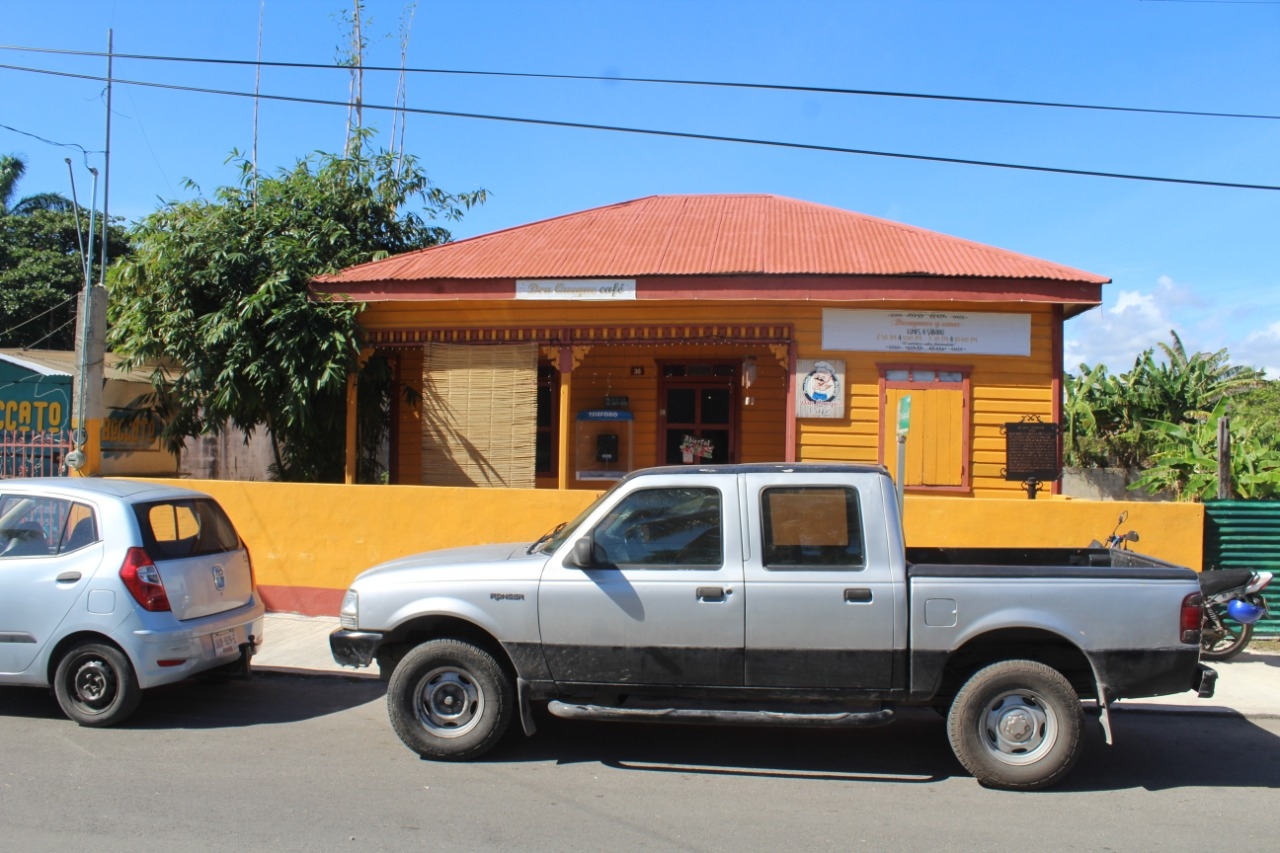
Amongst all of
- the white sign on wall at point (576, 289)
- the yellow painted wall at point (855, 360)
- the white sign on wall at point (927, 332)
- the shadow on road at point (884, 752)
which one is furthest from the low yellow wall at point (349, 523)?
the white sign on wall at point (927, 332)

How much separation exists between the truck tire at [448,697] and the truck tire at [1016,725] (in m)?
2.59

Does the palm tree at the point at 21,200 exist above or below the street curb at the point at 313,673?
above

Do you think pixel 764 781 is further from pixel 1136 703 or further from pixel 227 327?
pixel 227 327

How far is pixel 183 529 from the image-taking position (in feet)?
22.4

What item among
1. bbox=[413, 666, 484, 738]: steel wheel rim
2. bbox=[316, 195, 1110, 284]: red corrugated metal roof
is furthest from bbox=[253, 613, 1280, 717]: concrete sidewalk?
bbox=[316, 195, 1110, 284]: red corrugated metal roof

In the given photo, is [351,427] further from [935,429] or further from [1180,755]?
[1180,755]

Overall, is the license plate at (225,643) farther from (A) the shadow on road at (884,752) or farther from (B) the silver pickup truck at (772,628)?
(A) the shadow on road at (884,752)

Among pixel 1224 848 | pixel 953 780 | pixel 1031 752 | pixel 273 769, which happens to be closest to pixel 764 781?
pixel 953 780

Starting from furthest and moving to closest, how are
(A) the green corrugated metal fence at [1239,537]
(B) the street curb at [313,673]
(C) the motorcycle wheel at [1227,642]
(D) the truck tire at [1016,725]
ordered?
(A) the green corrugated metal fence at [1239,537]
(C) the motorcycle wheel at [1227,642]
(B) the street curb at [313,673]
(D) the truck tire at [1016,725]

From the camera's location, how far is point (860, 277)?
430 inches

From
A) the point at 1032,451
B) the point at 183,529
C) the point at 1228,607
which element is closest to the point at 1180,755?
the point at 1228,607

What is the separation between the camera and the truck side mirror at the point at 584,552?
17.8 ft

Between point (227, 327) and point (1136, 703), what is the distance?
1029cm

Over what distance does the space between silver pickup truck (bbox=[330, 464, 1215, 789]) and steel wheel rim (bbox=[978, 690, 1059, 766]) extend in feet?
0.03
